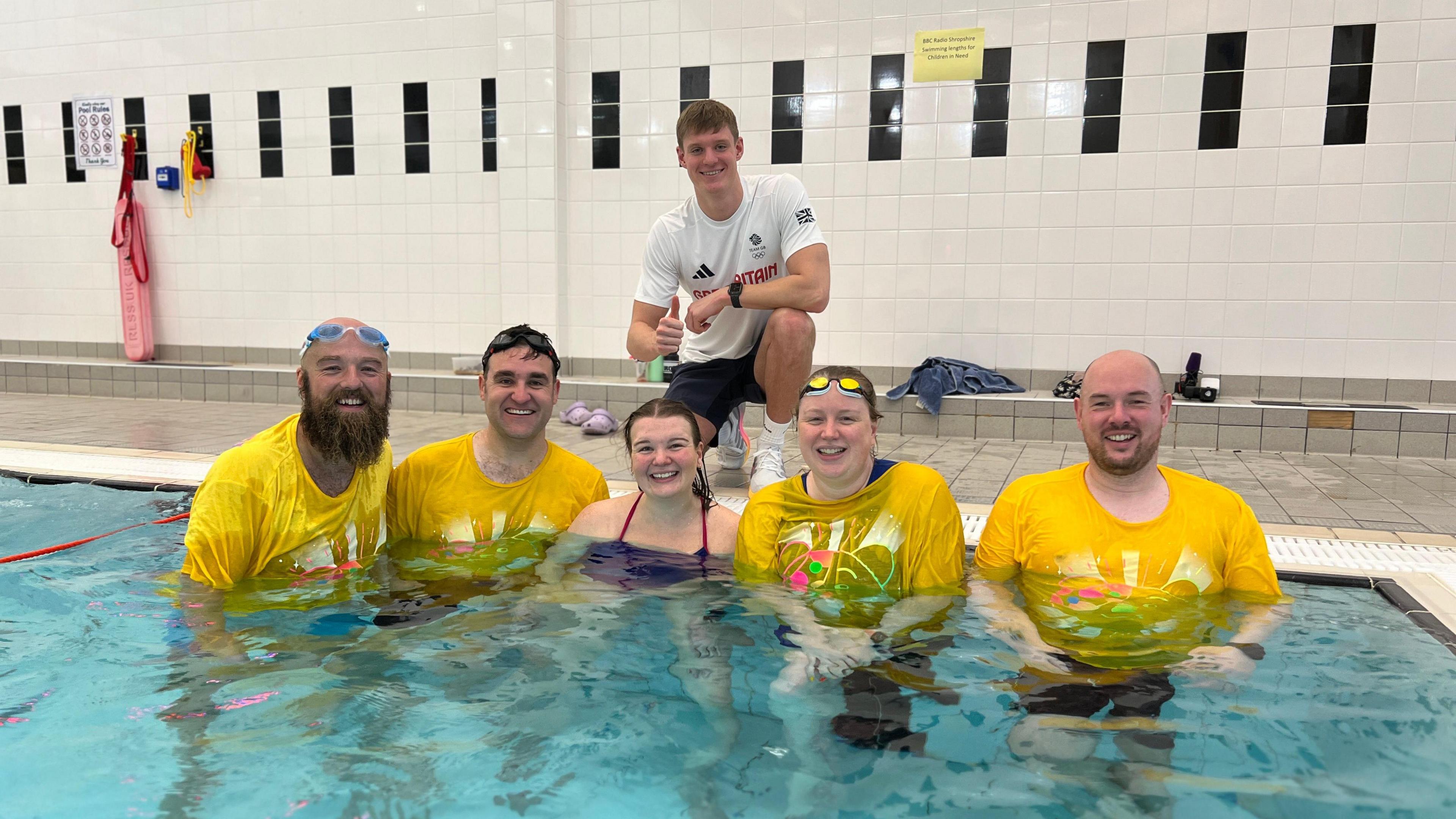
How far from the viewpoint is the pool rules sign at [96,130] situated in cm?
803

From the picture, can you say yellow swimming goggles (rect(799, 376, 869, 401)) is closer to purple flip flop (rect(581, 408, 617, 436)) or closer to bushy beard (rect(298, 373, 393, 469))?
bushy beard (rect(298, 373, 393, 469))

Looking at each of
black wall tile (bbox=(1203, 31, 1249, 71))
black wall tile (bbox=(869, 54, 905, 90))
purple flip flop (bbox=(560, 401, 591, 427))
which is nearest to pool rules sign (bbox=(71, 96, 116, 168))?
purple flip flop (bbox=(560, 401, 591, 427))

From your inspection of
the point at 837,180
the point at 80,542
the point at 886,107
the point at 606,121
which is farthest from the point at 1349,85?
the point at 80,542

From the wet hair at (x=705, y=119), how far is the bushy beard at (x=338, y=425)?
5.00 ft

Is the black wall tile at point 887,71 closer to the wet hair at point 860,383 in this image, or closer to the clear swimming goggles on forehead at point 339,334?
the wet hair at point 860,383

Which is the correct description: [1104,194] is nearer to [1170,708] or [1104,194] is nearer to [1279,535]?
[1279,535]

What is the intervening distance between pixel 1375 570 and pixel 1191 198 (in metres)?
3.94

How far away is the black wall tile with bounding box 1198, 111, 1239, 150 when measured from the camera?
19.2ft

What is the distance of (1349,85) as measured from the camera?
567 centimetres

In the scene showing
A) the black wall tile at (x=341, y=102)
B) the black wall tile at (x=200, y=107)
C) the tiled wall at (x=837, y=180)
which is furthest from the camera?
the black wall tile at (x=200, y=107)

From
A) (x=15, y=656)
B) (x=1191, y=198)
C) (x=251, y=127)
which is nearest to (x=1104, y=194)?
(x=1191, y=198)

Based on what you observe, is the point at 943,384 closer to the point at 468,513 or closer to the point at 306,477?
the point at 468,513

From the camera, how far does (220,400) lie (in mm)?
7340

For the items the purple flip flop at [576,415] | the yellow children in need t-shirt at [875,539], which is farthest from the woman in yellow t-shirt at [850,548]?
the purple flip flop at [576,415]
